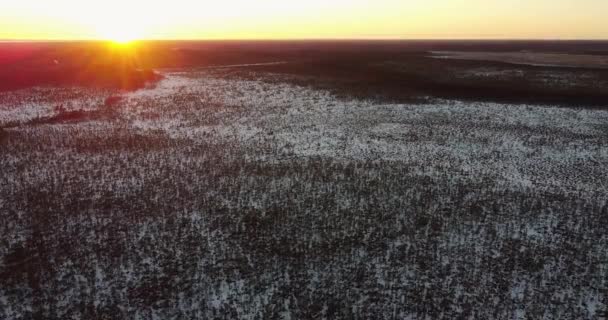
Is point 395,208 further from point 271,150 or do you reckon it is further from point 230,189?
point 271,150

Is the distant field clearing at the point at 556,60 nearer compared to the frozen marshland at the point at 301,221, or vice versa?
the frozen marshland at the point at 301,221

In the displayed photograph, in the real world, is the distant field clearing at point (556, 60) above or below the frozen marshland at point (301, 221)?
above

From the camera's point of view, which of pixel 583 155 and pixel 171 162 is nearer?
pixel 171 162

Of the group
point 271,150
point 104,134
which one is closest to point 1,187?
point 104,134

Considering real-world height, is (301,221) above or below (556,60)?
below

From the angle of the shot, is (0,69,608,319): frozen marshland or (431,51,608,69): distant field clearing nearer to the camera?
(0,69,608,319): frozen marshland

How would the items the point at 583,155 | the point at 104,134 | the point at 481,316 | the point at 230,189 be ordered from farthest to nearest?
the point at 104,134 < the point at 583,155 < the point at 230,189 < the point at 481,316

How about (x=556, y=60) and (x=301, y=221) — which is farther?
(x=556, y=60)

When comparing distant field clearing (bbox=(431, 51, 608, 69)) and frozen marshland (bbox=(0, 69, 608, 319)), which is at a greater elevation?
distant field clearing (bbox=(431, 51, 608, 69))
